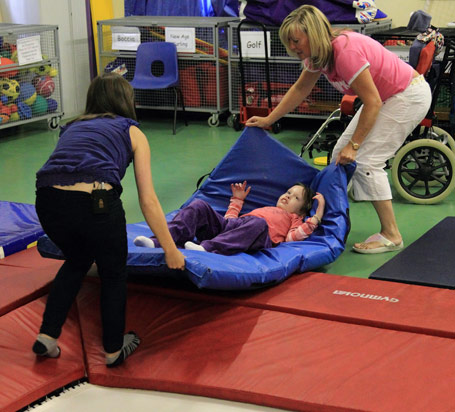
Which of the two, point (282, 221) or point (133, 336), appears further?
point (282, 221)

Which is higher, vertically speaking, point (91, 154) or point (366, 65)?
point (366, 65)

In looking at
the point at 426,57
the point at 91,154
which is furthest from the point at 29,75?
the point at 91,154

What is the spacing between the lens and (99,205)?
2.44 metres

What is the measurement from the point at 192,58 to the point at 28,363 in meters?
4.89

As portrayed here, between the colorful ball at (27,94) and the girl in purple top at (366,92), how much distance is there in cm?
329

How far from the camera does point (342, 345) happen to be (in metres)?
2.72

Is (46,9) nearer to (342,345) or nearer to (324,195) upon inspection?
(324,195)

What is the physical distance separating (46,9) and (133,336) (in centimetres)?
526

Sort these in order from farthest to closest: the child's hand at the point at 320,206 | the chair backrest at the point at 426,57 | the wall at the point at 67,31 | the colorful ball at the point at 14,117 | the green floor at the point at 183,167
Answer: the wall at the point at 67,31, the colorful ball at the point at 14,117, the chair backrest at the point at 426,57, the green floor at the point at 183,167, the child's hand at the point at 320,206

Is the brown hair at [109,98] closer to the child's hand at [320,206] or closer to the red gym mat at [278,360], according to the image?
the red gym mat at [278,360]

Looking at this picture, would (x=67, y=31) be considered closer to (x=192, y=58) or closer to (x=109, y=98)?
(x=192, y=58)

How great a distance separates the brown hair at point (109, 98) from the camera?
8.64ft

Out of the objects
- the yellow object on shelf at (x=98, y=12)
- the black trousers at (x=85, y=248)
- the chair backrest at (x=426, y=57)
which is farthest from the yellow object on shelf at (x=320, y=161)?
the black trousers at (x=85, y=248)

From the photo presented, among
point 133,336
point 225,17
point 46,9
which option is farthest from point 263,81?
point 133,336
